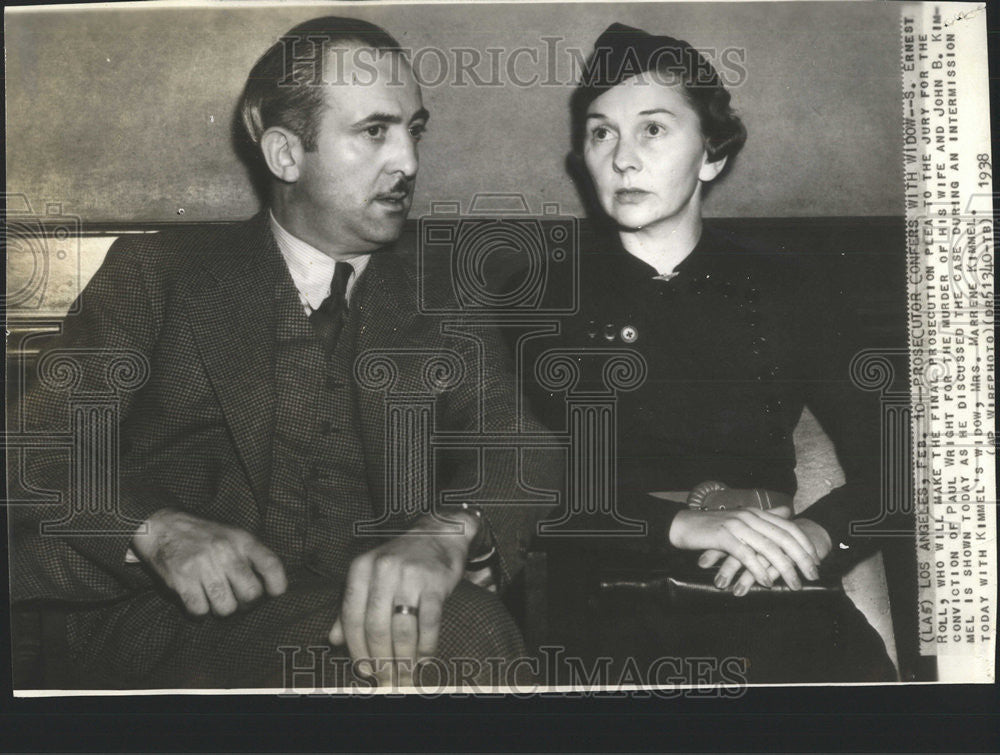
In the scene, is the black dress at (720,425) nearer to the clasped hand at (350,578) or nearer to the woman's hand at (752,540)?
the woman's hand at (752,540)

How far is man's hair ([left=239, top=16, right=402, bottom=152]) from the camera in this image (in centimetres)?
183

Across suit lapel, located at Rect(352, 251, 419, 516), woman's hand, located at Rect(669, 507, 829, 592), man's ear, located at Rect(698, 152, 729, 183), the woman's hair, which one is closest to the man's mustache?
suit lapel, located at Rect(352, 251, 419, 516)

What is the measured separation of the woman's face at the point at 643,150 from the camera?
183 centimetres

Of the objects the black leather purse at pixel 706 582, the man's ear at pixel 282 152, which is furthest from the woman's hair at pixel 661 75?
the black leather purse at pixel 706 582

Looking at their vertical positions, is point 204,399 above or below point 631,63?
below

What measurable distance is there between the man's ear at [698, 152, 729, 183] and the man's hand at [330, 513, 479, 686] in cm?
84

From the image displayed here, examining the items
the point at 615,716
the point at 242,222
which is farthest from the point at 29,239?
the point at 615,716

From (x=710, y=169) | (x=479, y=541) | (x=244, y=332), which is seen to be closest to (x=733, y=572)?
(x=479, y=541)

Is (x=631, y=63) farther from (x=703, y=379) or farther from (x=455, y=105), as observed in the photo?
(x=703, y=379)

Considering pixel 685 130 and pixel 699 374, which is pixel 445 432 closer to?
pixel 699 374

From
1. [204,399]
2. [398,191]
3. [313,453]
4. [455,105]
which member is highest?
[455,105]

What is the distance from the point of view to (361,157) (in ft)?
5.97

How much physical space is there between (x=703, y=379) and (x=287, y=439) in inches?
31.5

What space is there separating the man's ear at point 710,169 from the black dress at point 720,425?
0.35 ft
